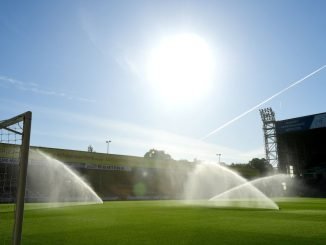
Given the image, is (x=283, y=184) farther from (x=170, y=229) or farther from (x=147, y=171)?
(x=170, y=229)

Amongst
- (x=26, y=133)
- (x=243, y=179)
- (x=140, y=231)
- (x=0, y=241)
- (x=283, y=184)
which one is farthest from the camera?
(x=243, y=179)

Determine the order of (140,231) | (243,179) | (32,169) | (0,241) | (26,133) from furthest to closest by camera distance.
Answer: (243,179)
(32,169)
(140,231)
(0,241)
(26,133)

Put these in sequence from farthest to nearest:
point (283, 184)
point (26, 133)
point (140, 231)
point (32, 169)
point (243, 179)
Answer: point (243, 179), point (283, 184), point (32, 169), point (140, 231), point (26, 133)

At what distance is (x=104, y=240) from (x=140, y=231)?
7.65ft

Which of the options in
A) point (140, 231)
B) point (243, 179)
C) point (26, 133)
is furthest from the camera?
point (243, 179)

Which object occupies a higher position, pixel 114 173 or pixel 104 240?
pixel 114 173

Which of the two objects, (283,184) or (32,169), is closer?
(32,169)

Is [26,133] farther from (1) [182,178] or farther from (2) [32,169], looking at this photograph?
(1) [182,178]

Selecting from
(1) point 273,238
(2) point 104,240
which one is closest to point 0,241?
(2) point 104,240

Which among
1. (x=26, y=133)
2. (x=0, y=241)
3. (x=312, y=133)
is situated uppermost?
(x=312, y=133)

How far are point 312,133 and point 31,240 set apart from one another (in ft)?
237

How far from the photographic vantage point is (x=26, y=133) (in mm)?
7520

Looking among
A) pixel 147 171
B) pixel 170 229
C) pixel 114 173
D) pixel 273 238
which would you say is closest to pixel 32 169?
pixel 114 173

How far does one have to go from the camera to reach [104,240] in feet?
35.5
